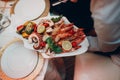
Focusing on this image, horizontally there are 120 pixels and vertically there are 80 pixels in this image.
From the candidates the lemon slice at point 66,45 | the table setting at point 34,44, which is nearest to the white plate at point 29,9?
the table setting at point 34,44

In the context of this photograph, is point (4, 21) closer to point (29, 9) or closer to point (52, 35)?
point (29, 9)

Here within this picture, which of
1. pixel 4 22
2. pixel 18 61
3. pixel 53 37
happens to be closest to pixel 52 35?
pixel 53 37

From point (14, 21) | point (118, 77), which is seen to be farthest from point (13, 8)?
point (118, 77)

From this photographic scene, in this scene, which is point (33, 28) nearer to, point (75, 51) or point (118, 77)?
point (75, 51)

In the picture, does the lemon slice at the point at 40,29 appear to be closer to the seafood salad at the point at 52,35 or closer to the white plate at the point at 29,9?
the seafood salad at the point at 52,35

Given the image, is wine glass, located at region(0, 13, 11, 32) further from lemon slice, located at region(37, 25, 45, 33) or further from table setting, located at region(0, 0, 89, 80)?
lemon slice, located at region(37, 25, 45, 33)

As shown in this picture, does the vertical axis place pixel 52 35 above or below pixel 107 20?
below
